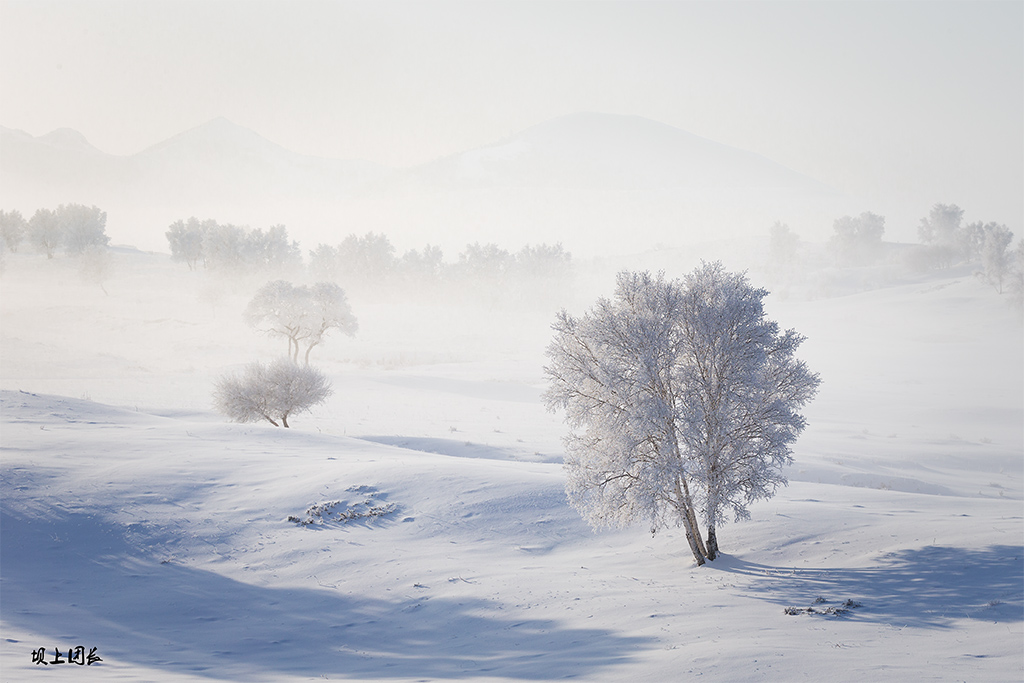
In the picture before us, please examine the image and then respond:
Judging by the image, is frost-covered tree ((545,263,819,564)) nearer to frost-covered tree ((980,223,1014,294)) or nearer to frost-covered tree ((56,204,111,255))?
frost-covered tree ((56,204,111,255))

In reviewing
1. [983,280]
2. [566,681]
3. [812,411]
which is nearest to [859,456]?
[812,411]

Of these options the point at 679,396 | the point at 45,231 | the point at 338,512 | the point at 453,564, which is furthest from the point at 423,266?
the point at 679,396

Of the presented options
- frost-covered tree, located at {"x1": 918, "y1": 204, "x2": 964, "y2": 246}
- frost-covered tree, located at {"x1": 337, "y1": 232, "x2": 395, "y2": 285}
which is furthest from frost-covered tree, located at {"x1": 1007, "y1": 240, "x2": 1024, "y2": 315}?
frost-covered tree, located at {"x1": 337, "y1": 232, "x2": 395, "y2": 285}

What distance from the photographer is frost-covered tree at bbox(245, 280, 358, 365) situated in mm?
59156

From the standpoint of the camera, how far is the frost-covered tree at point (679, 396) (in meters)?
14.0

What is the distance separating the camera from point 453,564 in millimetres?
15344

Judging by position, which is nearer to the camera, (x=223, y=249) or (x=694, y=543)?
(x=694, y=543)

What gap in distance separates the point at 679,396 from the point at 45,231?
69697mm

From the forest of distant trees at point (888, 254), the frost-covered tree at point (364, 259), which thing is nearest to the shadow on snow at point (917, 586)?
the forest of distant trees at point (888, 254)

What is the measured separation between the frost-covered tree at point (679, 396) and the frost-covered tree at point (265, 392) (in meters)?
22.1

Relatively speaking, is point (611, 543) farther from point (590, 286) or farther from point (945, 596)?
point (590, 286)

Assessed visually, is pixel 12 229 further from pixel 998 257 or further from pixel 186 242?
pixel 998 257

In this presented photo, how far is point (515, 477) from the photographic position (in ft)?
67.3
